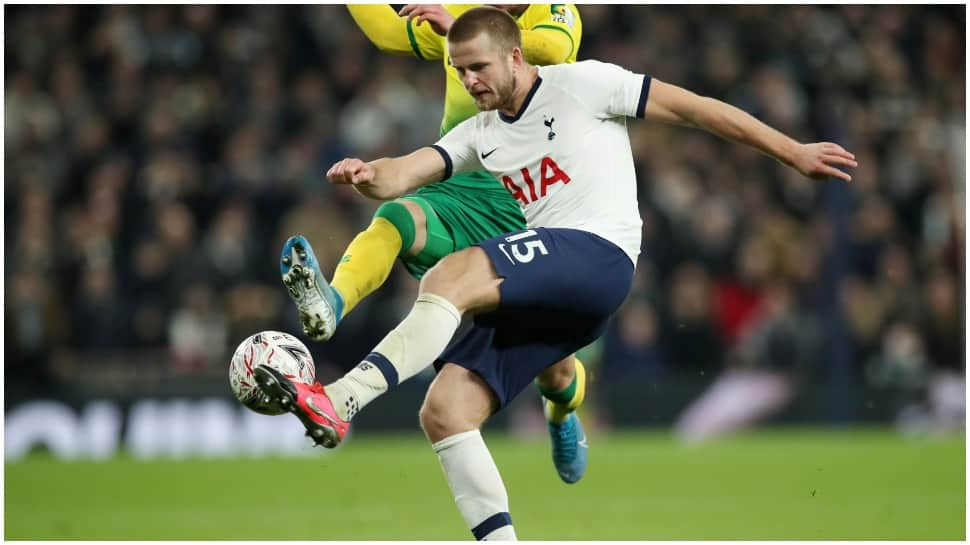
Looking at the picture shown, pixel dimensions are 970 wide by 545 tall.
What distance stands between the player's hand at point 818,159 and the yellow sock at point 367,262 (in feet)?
5.31

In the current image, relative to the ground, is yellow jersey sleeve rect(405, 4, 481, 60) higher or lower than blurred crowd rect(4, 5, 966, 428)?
lower

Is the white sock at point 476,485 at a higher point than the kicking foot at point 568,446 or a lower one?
lower

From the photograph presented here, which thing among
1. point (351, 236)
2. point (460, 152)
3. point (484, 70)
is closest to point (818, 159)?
point (484, 70)

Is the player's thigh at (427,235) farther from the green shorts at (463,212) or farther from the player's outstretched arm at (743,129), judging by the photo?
the player's outstretched arm at (743,129)

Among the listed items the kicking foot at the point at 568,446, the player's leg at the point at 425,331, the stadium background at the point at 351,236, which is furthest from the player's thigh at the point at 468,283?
the stadium background at the point at 351,236

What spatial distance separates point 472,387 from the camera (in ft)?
20.0

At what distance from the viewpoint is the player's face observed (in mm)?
5785

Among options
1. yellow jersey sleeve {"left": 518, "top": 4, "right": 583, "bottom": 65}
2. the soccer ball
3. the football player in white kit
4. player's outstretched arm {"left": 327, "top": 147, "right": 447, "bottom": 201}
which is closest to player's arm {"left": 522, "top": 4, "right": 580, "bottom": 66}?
yellow jersey sleeve {"left": 518, "top": 4, "right": 583, "bottom": 65}

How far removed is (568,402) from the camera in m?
7.18

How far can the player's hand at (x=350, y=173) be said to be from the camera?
5.75 metres

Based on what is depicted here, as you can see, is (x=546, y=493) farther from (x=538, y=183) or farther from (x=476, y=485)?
(x=538, y=183)

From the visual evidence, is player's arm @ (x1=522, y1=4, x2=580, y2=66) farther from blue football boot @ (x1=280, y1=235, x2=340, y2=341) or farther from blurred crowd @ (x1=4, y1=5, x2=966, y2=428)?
blurred crowd @ (x1=4, y1=5, x2=966, y2=428)

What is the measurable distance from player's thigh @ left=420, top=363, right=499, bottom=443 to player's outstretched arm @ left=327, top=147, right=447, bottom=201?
2.32 ft

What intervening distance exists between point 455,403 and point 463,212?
981mm
